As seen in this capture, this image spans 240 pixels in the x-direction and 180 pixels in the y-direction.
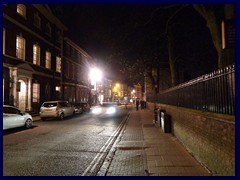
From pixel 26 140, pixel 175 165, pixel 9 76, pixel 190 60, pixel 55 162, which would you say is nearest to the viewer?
pixel 175 165

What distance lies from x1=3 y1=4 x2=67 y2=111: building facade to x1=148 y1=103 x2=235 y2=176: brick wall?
19154 millimetres

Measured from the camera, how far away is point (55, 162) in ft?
27.3

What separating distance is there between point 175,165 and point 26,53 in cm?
2472

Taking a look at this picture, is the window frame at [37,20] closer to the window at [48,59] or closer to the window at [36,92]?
the window at [48,59]

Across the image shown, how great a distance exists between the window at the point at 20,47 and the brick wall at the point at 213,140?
2159cm

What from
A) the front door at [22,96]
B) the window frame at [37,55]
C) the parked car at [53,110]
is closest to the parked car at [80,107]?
the front door at [22,96]

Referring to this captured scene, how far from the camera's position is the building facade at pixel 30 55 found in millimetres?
25391

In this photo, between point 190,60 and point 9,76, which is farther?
point 190,60

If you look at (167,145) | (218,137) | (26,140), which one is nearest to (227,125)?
(218,137)

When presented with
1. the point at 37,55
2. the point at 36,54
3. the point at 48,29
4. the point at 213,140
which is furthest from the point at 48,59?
the point at 213,140

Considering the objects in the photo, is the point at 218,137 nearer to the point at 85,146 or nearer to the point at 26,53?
the point at 85,146

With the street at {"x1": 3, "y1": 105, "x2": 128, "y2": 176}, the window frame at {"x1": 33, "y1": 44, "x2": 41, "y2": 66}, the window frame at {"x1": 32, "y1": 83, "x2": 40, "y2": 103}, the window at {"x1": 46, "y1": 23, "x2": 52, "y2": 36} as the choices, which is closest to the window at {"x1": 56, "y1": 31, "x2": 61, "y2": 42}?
the window at {"x1": 46, "y1": 23, "x2": 52, "y2": 36}

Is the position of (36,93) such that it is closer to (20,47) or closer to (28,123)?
(20,47)

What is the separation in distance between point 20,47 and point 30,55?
2278 millimetres
